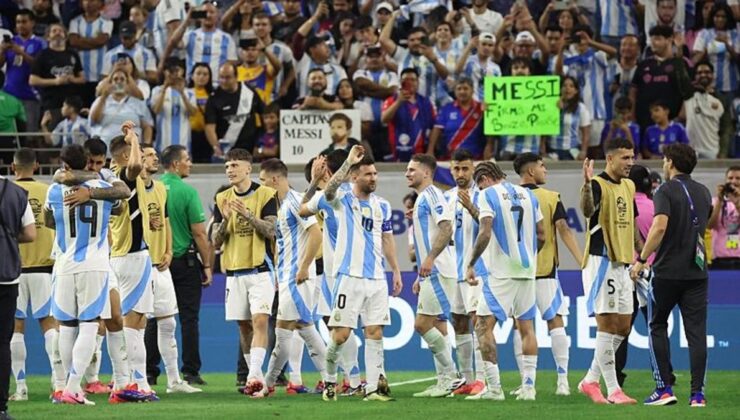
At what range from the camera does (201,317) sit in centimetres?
2030

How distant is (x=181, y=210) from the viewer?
17078mm

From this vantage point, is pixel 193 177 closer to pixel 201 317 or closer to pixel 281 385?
pixel 201 317

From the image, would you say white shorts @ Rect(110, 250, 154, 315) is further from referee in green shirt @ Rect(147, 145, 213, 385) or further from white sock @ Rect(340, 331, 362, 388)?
white sock @ Rect(340, 331, 362, 388)

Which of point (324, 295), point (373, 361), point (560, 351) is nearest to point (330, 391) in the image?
point (373, 361)

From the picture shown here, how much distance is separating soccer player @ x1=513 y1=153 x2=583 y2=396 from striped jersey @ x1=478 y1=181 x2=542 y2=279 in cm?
59

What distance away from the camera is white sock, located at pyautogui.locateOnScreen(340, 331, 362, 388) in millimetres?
15227

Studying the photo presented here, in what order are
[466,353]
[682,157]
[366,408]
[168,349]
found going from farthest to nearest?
[168,349], [466,353], [682,157], [366,408]

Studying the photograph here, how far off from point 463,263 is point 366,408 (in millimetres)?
2781

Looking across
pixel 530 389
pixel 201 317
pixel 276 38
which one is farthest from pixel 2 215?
pixel 276 38

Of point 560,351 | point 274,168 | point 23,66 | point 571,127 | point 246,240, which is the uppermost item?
point 23,66

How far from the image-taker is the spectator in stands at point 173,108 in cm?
2259

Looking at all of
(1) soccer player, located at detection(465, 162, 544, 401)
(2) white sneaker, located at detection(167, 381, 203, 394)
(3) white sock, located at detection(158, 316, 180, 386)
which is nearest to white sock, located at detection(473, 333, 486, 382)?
(1) soccer player, located at detection(465, 162, 544, 401)

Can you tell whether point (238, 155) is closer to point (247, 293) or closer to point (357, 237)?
point (247, 293)

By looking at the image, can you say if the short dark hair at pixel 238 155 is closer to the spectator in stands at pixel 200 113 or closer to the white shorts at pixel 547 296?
the white shorts at pixel 547 296
